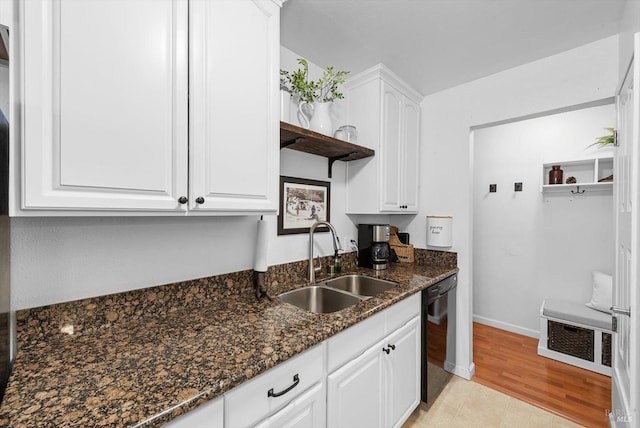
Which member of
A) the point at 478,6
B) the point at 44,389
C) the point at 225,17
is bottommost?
the point at 44,389

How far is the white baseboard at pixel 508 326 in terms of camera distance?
298 centimetres

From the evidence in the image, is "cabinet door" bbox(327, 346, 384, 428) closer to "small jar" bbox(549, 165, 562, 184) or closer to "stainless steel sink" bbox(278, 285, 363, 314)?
"stainless steel sink" bbox(278, 285, 363, 314)

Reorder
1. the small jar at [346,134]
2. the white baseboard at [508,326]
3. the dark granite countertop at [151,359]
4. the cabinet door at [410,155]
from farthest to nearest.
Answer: the white baseboard at [508,326]
the cabinet door at [410,155]
the small jar at [346,134]
the dark granite countertop at [151,359]

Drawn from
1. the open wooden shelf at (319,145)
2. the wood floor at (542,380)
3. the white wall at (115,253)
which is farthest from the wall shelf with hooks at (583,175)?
the white wall at (115,253)

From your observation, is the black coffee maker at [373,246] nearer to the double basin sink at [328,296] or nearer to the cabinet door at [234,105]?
the double basin sink at [328,296]

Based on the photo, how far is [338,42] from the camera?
5.80ft

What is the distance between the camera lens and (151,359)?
860mm

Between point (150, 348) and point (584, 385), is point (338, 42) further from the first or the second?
point (584, 385)

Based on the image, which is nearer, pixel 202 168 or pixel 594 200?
pixel 202 168

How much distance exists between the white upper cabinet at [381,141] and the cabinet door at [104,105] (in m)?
1.41

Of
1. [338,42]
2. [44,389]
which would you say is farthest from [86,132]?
[338,42]

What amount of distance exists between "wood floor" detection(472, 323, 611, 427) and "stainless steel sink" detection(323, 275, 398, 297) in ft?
1.56

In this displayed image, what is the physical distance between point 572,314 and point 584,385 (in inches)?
22.3

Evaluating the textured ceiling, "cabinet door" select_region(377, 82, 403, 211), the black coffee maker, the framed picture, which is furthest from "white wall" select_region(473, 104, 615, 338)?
the framed picture
